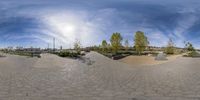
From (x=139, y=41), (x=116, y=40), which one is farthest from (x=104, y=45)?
(x=139, y=41)

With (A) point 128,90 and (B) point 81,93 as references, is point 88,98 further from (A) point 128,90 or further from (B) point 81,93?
(A) point 128,90

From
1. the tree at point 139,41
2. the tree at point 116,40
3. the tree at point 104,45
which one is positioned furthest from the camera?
the tree at point 104,45

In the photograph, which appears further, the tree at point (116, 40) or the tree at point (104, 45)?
the tree at point (104, 45)

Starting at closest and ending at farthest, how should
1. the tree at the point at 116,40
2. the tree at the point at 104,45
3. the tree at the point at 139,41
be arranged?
the tree at the point at 139,41, the tree at the point at 116,40, the tree at the point at 104,45

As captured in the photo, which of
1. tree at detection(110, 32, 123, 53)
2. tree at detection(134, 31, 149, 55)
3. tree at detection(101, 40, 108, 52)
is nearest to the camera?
tree at detection(134, 31, 149, 55)

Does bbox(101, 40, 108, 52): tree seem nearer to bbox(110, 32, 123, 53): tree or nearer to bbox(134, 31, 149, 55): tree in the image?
bbox(110, 32, 123, 53): tree

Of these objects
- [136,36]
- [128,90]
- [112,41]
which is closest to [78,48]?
[112,41]

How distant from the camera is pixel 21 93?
9.24m

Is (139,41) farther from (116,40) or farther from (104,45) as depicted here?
(104,45)

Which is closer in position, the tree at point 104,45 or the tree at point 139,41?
the tree at point 139,41

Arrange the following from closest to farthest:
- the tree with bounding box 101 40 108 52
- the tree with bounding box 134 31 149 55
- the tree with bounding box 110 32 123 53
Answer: the tree with bounding box 134 31 149 55 → the tree with bounding box 110 32 123 53 → the tree with bounding box 101 40 108 52

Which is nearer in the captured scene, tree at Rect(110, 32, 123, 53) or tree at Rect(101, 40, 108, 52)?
tree at Rect(110, 32, 123, 53)

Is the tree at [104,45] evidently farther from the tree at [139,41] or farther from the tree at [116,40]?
the tree at [139,41]

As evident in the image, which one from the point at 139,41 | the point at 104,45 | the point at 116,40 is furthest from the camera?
the point at 104,45
